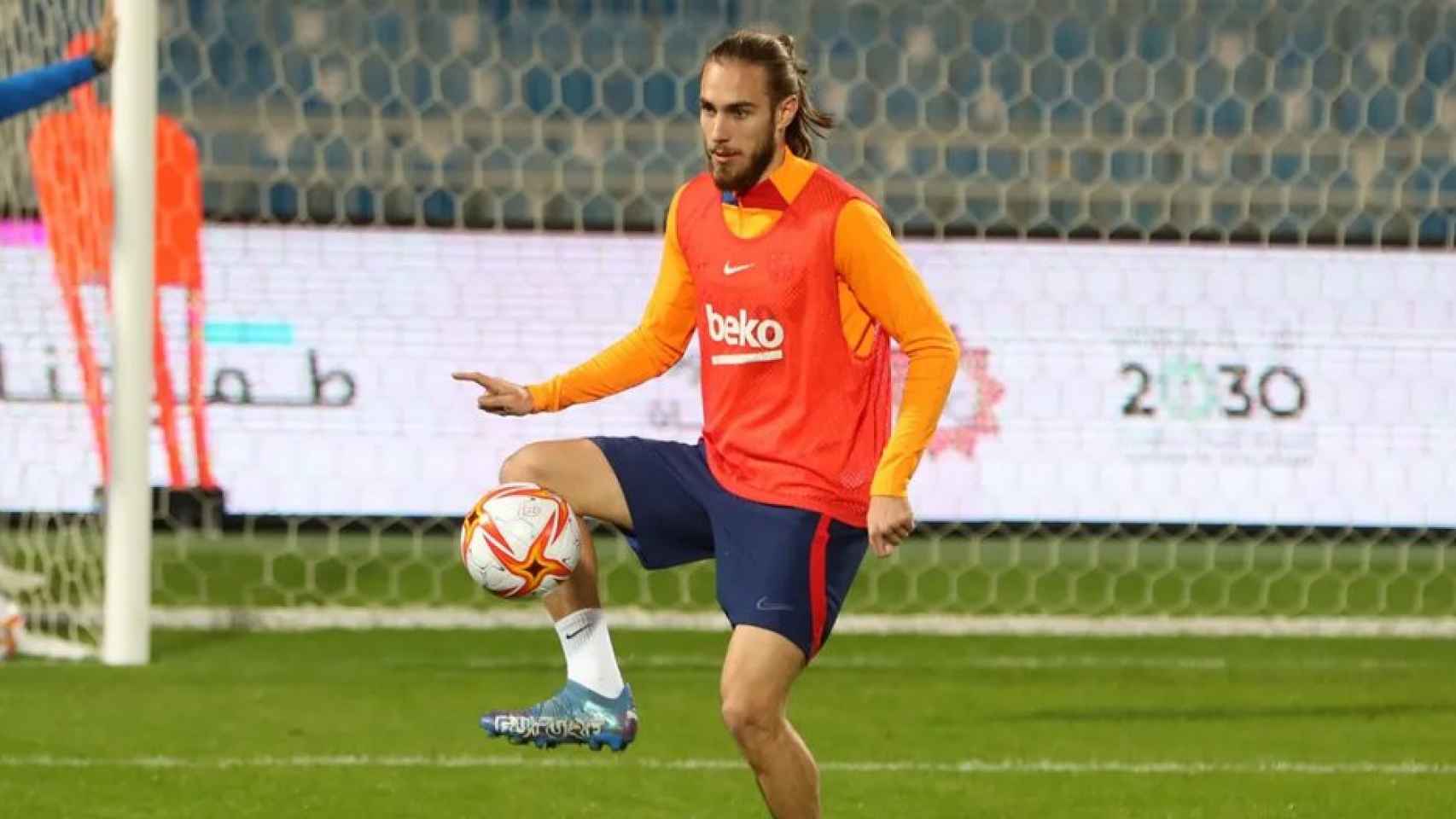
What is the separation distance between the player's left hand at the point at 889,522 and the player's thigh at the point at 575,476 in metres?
0.54

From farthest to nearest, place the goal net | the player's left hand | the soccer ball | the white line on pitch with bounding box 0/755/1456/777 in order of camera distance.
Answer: the goal net
the white line on pitch with bounding box 0/755/1456/777
the soccer ball
the player's left hand

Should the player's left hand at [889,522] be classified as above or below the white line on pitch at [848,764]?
above

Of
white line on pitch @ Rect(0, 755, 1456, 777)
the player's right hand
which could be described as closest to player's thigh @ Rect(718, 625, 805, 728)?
the player's right hand

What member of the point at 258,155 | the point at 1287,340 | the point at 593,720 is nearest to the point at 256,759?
the point at 593,720

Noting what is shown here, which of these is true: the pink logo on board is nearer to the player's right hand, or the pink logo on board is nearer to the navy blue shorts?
the navy blue shorts

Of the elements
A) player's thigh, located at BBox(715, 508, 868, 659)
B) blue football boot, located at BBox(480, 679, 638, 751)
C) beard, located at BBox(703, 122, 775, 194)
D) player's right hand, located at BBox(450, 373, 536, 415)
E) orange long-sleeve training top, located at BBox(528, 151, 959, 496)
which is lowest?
blue football boot, located at BBox(480, 679, 638, 751)

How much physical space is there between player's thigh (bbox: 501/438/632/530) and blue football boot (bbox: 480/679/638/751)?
298mm

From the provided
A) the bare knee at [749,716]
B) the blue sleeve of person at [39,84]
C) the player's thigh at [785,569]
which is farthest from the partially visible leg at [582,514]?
the blue sleeve of person at [39,84]

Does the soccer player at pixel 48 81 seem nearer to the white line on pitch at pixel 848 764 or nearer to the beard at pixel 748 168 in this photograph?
the white line on pitch at pixel 848 764

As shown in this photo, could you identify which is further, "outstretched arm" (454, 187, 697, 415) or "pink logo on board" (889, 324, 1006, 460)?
"pink logo on board" (889, 324, 1006, 460)

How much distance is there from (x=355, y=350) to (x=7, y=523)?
1.22 metres

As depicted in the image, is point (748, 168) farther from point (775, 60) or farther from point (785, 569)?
point (785, 569)

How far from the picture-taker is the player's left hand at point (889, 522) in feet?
11.7

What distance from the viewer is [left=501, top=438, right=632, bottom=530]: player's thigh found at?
3.95 m
